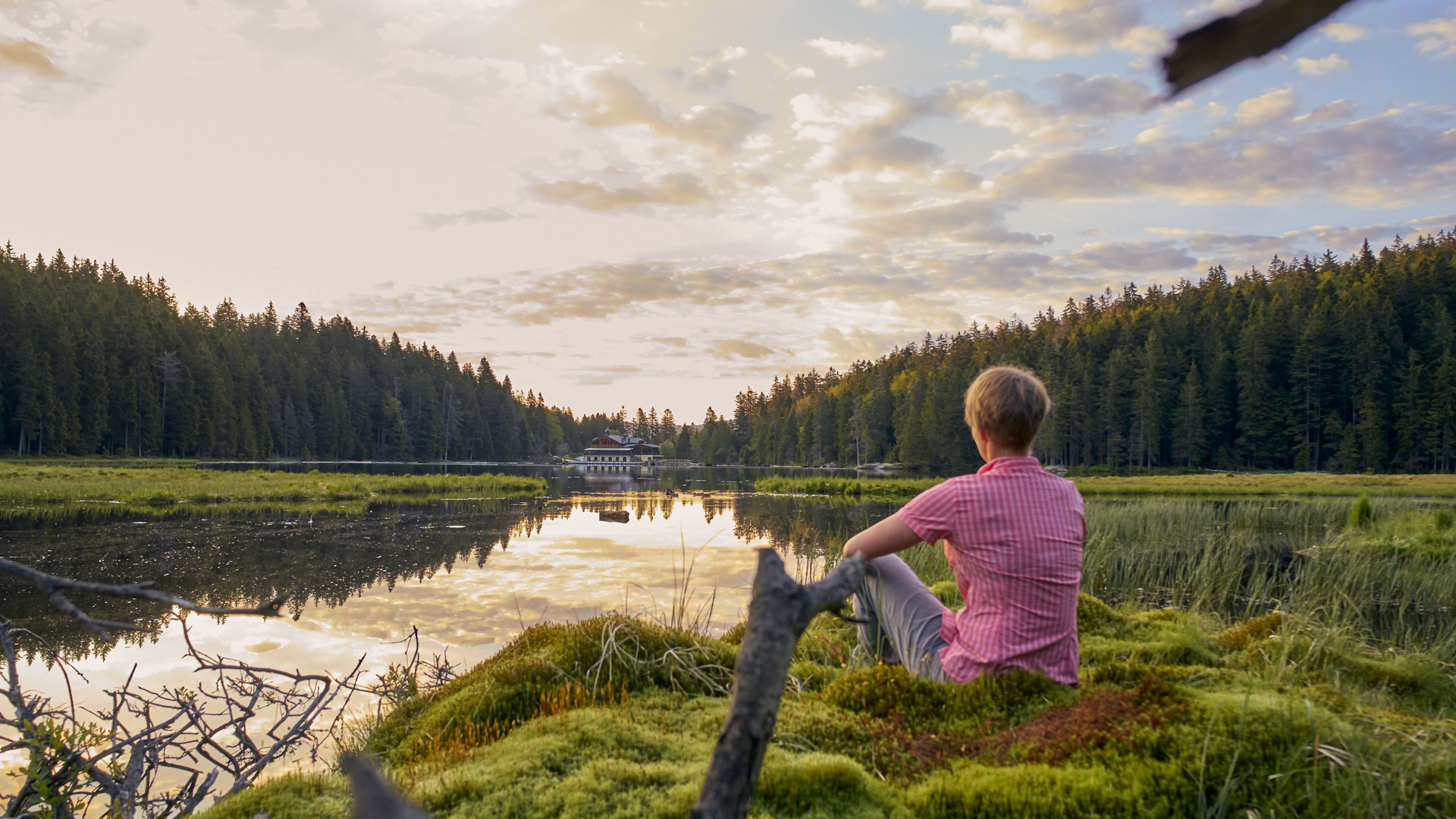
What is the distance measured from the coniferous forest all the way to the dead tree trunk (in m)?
59.5

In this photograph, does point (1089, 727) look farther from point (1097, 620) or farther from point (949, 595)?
point (949, 595)

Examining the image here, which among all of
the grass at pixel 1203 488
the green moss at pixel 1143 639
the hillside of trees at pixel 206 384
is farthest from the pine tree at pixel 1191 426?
the hillside of trees at pixel 206 384

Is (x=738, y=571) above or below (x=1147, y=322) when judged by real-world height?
below

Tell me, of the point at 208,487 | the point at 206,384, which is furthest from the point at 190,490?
the point at 206,384

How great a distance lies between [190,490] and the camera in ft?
66.4

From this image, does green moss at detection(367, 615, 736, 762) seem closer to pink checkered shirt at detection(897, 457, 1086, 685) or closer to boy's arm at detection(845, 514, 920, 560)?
boy's arm at detection(845, 514, 920, 560)

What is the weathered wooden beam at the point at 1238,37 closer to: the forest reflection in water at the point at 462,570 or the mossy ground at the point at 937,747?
the mossy ground at the point at 937,747

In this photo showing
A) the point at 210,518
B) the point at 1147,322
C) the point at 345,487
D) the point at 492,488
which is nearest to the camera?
the point at 210,518

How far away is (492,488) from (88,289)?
5246 cm

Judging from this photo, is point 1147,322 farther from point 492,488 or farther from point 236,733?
point 236,733

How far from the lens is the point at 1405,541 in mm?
9750

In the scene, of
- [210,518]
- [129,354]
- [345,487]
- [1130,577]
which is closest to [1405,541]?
[1130,577]

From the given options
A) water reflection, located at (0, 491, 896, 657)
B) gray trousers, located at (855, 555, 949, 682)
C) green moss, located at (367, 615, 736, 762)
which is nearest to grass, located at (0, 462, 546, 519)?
water reflection, located at (0, 491, 896, 657)

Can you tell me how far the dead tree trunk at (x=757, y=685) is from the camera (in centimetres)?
79
